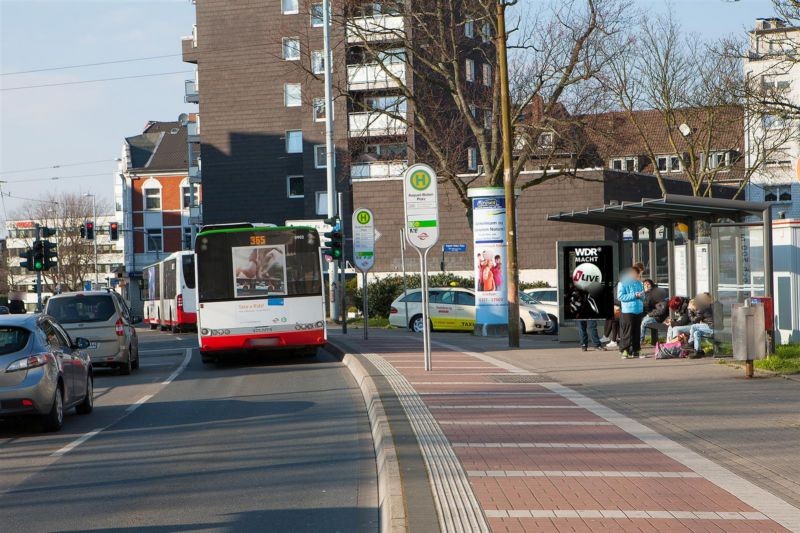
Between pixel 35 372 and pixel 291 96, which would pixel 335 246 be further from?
pixel 291 96

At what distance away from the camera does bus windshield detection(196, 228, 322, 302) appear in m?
22.4

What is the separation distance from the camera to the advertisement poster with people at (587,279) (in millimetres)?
22641

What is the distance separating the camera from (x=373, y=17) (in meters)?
33.3

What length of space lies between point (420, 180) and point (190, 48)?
5088 centimetres

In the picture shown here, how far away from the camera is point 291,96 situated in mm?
64188

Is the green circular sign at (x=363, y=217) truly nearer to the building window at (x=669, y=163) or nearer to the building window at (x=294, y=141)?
the building window at (x=294, y=141)

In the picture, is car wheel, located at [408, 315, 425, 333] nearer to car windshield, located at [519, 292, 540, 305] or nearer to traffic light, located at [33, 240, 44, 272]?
car windshield, located at [519, 292, 540, 305]

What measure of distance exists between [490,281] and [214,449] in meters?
15.9

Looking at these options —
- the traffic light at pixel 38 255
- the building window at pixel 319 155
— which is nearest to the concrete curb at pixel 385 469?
the traffic light at pixel 38 255

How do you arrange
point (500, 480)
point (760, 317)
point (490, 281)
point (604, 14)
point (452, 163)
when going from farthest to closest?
point (452, 163)
point (604, 14)
point (490, 281)
point (760, 317)
point (500, 480)

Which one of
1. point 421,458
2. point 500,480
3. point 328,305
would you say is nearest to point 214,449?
point 421,458

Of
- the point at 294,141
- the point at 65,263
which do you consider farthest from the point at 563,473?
the point at 65,263

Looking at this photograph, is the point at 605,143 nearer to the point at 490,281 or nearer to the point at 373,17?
the point at 373,17

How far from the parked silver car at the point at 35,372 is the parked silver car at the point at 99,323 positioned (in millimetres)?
7474
